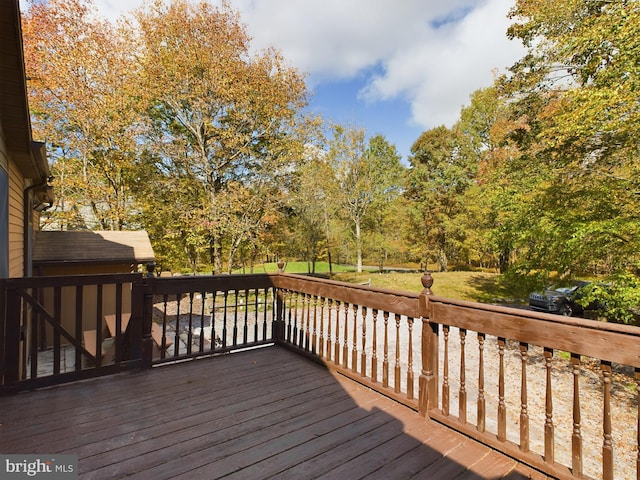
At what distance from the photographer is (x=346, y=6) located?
24.5 feet

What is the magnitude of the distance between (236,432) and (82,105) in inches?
474

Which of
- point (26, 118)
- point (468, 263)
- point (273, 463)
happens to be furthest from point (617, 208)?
point (468, 263)

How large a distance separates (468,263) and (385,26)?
18843 millimetres

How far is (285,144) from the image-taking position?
11.4 m

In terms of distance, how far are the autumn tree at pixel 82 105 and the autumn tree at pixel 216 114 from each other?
0.89 metres

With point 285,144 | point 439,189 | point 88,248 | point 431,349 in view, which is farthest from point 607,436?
point 439,189

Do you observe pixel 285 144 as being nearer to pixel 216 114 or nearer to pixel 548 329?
pixel 216 114

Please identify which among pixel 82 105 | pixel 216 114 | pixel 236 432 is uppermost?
pixel 216 114

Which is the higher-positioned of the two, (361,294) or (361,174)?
(361,174)

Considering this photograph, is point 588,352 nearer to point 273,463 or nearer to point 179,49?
point 273,463

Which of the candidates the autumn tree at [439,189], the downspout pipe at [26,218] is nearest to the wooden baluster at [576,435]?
the downspout pipe at [26,218]

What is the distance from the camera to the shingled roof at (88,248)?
736cm

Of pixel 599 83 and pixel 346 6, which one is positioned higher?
pixel 346 6

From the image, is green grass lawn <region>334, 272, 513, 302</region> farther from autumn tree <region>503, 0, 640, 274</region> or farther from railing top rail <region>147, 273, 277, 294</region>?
railing top rail <region>147, 273, 277, 294</region>
